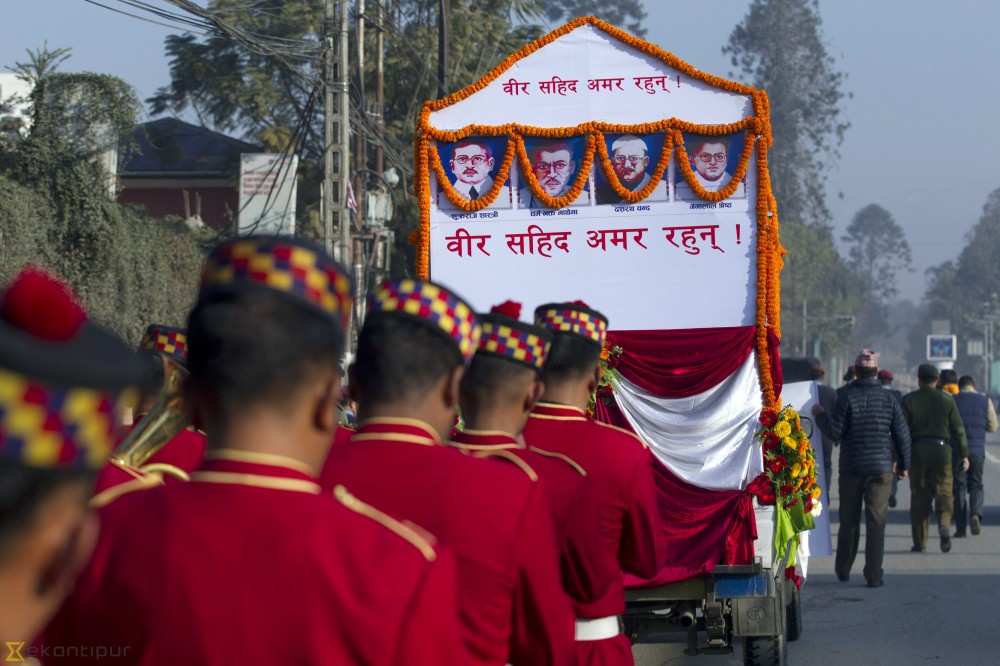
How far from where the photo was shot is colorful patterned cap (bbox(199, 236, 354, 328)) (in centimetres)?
223

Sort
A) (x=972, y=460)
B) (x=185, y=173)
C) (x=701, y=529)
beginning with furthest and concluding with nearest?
(x=185, y=173), (x=972, y=460), (x=701, y=529)

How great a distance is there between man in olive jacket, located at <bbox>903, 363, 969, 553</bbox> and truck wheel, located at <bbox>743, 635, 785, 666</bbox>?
6505mm

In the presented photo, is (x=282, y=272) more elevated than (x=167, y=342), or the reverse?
(x=282, y=272)

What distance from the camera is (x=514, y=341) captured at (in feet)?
12.9

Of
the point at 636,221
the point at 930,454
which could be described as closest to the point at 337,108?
the point at 930,454

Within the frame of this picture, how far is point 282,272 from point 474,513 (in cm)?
84

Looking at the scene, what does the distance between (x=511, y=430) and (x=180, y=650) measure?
183 cm

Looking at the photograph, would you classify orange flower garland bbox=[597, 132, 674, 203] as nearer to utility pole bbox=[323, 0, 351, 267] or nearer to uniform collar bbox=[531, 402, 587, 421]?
uniform collar bbox=[531, 402, 587, 421]

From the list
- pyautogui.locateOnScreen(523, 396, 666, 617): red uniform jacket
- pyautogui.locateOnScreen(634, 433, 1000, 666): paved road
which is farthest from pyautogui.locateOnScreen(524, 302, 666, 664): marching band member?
pyautogui.locateOnScreen(634, 433, 1000, 666): paved road

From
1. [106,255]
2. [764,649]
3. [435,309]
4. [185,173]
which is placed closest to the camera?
[435,309]

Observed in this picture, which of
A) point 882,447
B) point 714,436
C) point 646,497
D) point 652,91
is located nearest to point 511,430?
point 646,497

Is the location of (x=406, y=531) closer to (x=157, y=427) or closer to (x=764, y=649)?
(x=157, y=427)

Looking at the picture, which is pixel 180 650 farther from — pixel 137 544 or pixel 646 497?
pixel 646 497

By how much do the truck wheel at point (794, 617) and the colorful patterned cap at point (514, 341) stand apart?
5566 millimetres
